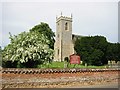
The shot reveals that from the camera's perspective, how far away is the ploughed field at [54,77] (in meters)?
16.0

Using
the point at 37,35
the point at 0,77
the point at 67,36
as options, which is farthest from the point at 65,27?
the point at 0,77

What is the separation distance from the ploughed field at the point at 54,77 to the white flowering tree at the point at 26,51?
4.09 metres

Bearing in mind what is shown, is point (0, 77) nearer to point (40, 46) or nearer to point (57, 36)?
point (40, 46)

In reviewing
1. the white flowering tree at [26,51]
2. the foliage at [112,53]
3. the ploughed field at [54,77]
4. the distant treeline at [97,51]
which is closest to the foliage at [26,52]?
the white flowering tree at [26,51]

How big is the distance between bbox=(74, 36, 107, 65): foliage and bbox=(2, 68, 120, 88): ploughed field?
17.9 m

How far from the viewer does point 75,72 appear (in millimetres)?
18781

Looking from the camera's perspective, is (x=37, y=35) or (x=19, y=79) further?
(x=37, y=35)

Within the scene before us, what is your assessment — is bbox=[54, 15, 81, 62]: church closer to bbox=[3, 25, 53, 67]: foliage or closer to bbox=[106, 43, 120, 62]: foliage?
bbox=[106, 43, 120, 62]: foliage

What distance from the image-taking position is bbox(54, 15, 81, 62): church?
51.2 m

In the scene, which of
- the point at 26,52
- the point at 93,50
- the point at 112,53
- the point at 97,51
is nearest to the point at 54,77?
the point at 26,52

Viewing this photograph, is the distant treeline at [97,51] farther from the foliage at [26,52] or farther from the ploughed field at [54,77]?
the ploughed field at [54,77]

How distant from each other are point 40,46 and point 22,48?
1.76 metres

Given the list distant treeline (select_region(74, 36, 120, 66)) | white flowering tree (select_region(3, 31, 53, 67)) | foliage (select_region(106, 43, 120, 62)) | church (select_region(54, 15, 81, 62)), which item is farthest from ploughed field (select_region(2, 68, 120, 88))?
church (select_region(54, 15, 81, 62))

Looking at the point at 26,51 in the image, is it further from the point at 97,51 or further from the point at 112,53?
the point at 112,53
